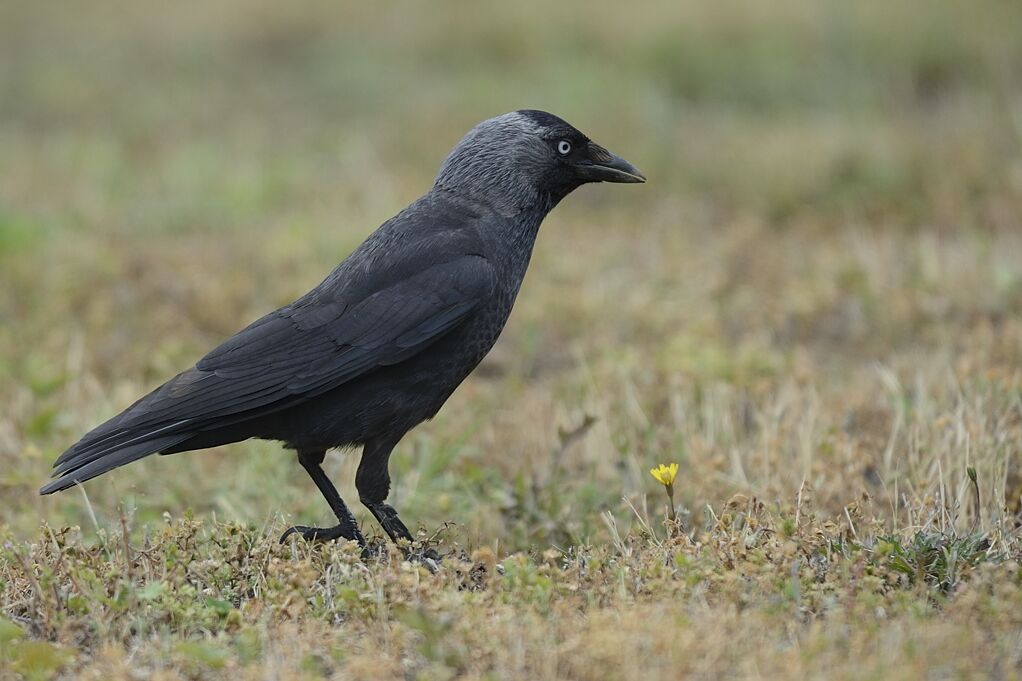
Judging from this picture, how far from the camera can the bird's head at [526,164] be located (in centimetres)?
448

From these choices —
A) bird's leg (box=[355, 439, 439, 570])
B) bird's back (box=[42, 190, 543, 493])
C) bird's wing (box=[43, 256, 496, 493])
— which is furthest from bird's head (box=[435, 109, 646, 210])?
bird's leg (box=[355, 439, 439, 570])

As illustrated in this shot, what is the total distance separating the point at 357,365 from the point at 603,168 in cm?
133

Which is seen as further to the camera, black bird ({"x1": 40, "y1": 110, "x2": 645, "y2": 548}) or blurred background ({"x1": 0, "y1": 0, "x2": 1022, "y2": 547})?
blurred background ({"x1": 0, "y1": 0, "x2": 1022, "y2": 547})

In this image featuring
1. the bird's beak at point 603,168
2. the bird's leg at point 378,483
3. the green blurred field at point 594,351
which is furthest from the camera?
the bird's beak at point 603,168

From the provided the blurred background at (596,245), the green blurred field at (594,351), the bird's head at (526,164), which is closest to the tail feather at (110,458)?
the green blurred field at (594,351)

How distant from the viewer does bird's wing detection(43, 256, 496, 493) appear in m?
3.89

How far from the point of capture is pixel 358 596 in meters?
3.21

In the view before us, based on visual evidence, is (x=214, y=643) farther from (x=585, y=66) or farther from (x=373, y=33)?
(x=373, y=33)

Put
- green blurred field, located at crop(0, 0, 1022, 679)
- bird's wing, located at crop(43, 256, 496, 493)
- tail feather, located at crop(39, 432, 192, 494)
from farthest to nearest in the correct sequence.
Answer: bird's wing, located at crop(43, 256, 496, 493), tail feather, located at crop(39, 432, 192, 494), green blurred field, located at crop(0, 0, 1022, 679)

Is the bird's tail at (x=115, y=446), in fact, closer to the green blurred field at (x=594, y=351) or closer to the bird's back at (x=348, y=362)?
the bird's back at (x=348, y=362)

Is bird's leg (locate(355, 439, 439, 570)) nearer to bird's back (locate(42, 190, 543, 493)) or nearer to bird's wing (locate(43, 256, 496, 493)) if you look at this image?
bird's back (locate(42, 190, 543, 493))

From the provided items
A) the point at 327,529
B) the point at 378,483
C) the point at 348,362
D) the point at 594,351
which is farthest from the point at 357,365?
the point at 594,351

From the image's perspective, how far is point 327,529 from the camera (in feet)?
13.2

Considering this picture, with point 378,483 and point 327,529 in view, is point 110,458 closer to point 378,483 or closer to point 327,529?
point 327,529
